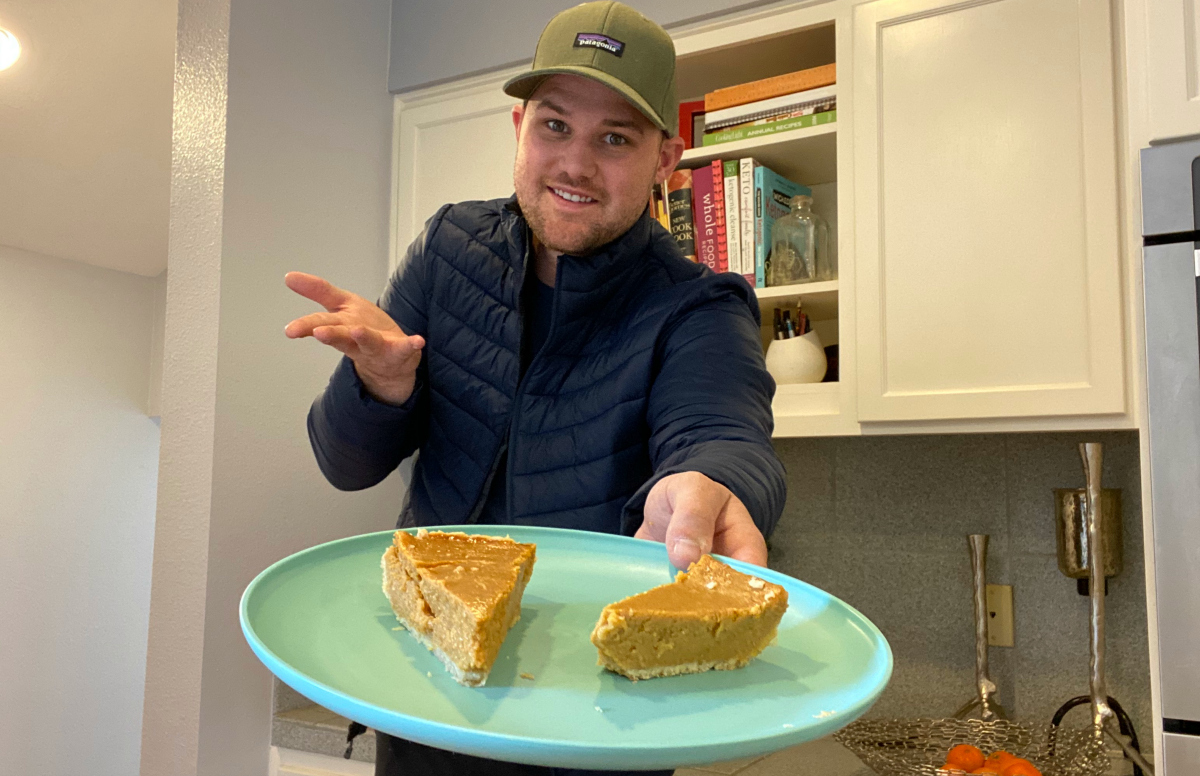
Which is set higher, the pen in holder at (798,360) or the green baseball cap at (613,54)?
the green baseball cap at (613,54)

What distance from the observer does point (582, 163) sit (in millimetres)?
1127

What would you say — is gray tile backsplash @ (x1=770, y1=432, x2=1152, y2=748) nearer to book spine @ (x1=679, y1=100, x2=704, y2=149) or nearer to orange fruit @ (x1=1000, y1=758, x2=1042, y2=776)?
orange fruit @ (x1=1000, y1=758, x2=1042, y2=776)

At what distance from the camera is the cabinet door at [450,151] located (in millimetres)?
2227

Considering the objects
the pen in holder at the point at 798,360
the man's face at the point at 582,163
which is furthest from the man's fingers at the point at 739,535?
the pen in holder at the point at 798,360

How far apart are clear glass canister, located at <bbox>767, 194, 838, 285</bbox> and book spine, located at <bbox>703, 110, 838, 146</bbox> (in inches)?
6.2

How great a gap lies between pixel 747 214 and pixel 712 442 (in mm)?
1085

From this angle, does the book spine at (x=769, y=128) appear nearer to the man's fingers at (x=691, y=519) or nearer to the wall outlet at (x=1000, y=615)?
the wall outlet at (x=1000, y=615)

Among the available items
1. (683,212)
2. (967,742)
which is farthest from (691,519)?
(683,212)

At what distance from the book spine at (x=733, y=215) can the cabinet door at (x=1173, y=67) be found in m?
0.80

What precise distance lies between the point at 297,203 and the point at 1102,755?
201 centimetres

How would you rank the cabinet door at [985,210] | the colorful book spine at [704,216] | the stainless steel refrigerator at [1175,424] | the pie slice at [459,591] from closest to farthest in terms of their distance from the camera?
the pie slice at [459,591]
the stainless steel refrigerator at [1175,424]
the cabinet door at [985,210]
the colorful book spine at [704,216]

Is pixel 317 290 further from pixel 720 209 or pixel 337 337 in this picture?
pixel 720 209

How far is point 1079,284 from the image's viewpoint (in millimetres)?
1534

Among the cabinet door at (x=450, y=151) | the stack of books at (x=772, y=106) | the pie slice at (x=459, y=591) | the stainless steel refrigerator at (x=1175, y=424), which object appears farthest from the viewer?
the cabinet door at (x=450, y=151)
